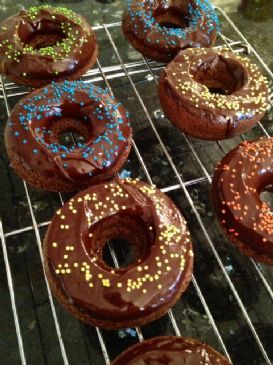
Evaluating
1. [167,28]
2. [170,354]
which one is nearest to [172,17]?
[167,28]

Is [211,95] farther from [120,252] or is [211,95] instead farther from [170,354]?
[170,354]

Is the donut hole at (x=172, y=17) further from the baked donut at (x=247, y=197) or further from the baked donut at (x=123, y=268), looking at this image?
the baked donut at (x=123, y=268)

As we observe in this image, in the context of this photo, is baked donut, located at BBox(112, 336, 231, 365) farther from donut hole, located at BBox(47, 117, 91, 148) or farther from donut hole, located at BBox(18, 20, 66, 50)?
donut hole, located at BBox(18, 20, 66, 50)

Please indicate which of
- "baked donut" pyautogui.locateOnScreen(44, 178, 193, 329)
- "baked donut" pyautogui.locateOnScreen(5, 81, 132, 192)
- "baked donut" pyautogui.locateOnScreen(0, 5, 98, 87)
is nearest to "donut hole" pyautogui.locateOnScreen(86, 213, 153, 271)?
"baked donut" pyautogui.locateOnScreen(44, 178, 193, 329)

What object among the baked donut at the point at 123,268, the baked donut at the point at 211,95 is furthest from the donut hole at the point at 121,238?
the baked donut at the point at 211,95

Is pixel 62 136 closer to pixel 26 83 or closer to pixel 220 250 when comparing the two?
pixel 26 83

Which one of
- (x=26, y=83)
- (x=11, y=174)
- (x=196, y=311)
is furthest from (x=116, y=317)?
(x=26, y=83)
